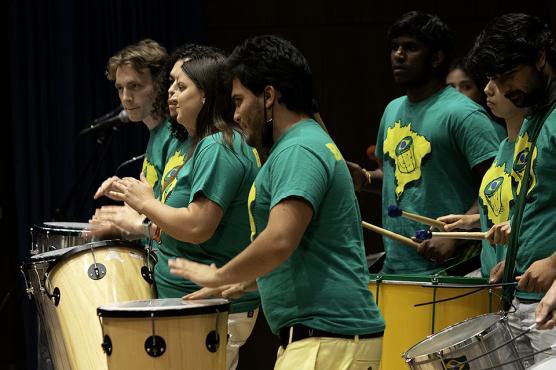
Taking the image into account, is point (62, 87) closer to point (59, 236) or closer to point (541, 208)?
point (59, 236)

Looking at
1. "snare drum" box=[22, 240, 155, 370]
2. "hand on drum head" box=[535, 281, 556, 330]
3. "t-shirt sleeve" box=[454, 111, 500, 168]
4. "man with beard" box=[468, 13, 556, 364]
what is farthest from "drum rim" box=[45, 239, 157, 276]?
"hand on drum head" box=[535, 281, 556, 330]

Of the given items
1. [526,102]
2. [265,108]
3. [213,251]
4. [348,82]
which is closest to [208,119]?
[213,251]

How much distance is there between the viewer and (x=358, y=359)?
2252 mm

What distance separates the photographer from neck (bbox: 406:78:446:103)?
3576 millimetres

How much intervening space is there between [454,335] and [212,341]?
0.62m

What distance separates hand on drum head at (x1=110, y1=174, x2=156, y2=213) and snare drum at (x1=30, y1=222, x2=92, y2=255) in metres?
0.83

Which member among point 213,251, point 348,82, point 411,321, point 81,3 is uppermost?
point 81,3

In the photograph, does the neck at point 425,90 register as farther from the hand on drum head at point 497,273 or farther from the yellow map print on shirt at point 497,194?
the hand on drum head at point 497,273

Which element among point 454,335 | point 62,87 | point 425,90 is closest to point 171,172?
point 425,90

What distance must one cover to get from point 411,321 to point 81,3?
2733 mm

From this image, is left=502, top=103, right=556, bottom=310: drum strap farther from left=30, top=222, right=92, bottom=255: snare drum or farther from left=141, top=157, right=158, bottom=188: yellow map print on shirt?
left=30, top=222, right=92, bottom=255: snare drum

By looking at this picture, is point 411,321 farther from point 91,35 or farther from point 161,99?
point 91,35

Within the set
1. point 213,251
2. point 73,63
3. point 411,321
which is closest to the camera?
point 213,251

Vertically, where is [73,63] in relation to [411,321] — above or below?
above
